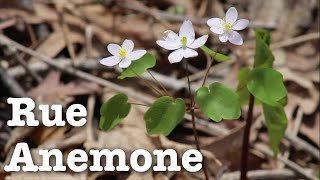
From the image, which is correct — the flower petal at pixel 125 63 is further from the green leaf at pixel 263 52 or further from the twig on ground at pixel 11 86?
the twig on ground at pixel 11 86

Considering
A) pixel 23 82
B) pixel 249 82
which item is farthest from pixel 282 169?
pixel 23 82

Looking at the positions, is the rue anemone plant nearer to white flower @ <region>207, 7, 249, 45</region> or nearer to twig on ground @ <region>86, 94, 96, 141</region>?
white flower @ <region>207, 7, 249, 45</region>

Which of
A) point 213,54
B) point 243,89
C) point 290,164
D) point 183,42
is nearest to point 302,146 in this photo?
point 290,164

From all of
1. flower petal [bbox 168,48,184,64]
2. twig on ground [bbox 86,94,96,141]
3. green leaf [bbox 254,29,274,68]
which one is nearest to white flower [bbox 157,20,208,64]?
flower petal [bbox 168,48,184,64]

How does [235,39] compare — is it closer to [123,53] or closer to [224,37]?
[224,37]

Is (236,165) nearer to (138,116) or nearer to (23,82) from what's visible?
(138,116)

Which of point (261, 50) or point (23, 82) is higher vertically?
point (23, 82)

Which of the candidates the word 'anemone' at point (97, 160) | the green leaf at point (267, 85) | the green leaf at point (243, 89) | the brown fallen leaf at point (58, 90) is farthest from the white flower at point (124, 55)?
the brown fallen leaf at point (58, 90)
